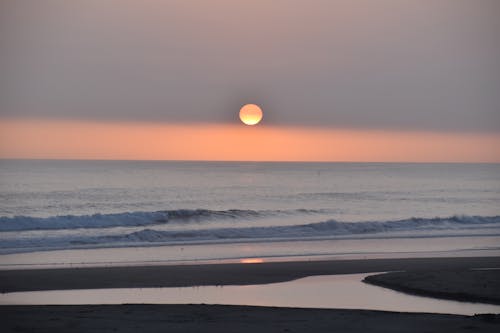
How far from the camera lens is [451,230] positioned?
39.6 m

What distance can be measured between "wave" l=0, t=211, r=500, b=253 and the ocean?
0.05 metres

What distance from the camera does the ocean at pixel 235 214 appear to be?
2852 cm

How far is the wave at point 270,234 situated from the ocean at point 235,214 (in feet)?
0.17

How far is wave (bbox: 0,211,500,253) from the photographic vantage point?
31.1 metres

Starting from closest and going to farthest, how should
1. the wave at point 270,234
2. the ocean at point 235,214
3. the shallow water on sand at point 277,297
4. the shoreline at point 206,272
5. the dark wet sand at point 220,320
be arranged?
the dark wet sand at point 220,320 < the shallow water on sand at point 277,297 < the shoreline at point 206,272 < the ocean at point 235,214 < the wave at point 270,234

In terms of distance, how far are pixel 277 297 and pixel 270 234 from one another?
62.0ft

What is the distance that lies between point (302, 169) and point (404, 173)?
14410mm

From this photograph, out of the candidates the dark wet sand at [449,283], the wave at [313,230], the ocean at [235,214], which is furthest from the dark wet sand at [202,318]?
the wave at [313,230]

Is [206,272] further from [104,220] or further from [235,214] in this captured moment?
[235,214]

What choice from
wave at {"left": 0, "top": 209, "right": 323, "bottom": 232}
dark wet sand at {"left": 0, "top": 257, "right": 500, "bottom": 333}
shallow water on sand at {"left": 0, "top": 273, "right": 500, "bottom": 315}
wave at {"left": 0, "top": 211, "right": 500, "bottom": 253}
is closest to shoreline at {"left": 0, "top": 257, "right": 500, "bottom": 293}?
dark wet sand at {"left": 0, "top": 257, "right": 500, "bottom": 333}

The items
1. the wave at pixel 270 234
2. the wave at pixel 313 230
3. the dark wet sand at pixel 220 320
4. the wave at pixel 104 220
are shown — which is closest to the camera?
the dark wet sand at pixel 220 320

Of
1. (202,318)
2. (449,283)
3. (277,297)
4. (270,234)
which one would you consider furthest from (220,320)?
(270,234)

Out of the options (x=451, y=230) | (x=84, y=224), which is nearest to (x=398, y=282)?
(x=451, y=230)

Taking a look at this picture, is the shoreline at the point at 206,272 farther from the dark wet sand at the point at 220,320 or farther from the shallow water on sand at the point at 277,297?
the dark wet sand at the point at 220,320
